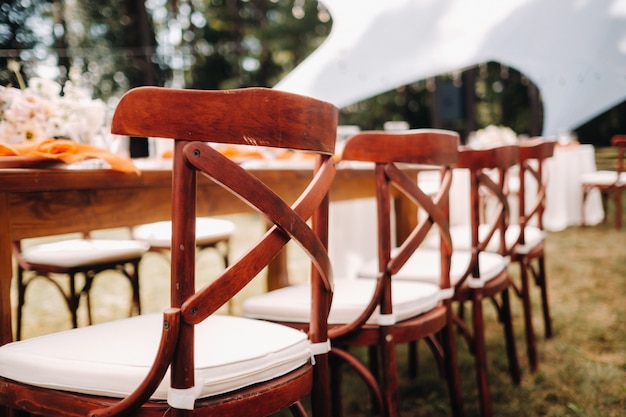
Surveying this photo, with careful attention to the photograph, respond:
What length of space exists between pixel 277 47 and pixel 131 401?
12.5m

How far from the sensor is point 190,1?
14.0m

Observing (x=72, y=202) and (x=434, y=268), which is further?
(x=434, y=268)

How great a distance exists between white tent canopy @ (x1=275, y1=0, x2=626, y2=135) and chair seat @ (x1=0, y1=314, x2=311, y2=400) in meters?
6.72

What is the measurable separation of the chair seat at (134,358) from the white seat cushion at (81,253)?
102cm

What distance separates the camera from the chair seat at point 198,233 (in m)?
2.46

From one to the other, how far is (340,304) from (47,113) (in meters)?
0.84

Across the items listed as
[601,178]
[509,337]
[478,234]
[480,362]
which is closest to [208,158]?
[478,234]

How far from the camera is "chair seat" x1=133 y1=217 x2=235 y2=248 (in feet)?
8.07

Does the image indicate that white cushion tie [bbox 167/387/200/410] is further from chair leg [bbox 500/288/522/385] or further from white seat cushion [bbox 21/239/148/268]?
chair leg [bbox 500/288/522/385]

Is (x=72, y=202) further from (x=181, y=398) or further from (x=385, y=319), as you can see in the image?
(x=385, y=319)

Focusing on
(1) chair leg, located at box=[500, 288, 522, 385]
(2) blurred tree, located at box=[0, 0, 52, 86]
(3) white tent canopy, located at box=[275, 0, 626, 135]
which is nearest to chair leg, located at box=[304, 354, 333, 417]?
(1) chair leg, located at box=[500, 288, 522, 385]

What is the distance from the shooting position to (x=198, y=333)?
40.5 inches

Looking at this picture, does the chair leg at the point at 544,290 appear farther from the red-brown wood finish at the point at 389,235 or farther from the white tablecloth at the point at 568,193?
the white tablecloth at the point at 568,193

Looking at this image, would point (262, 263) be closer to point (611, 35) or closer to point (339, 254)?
point (339, 254)
